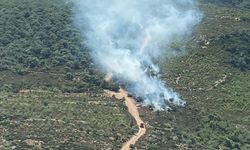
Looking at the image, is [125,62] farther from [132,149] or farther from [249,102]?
[132,149]

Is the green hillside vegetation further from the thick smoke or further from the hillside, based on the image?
the thick smoke

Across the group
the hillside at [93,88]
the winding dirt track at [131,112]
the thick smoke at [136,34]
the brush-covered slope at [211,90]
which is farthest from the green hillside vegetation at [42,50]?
Result: the brush-covered slope at [211,90]

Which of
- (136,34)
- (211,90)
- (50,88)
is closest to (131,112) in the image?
(50,88)

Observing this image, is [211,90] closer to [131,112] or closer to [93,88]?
[131,112]

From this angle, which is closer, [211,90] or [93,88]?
[93,88]

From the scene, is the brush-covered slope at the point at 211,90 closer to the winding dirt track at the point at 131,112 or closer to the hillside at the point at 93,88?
the hillside at the point at 93,88
